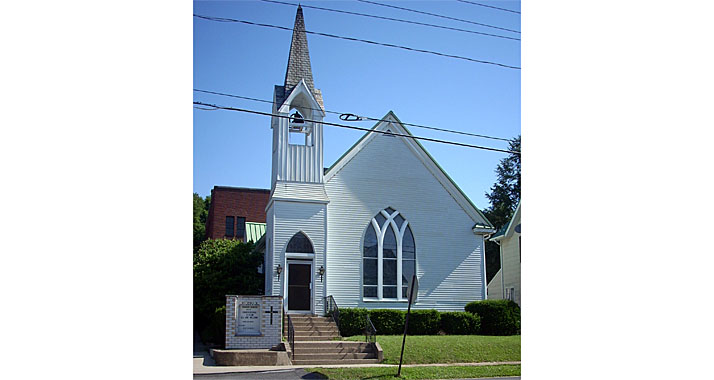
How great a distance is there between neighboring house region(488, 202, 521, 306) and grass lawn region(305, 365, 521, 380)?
5617 mm

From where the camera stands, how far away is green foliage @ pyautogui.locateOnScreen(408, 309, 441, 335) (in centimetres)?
1203

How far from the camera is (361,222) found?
12641 millimetres

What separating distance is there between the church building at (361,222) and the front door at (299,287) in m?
0.02

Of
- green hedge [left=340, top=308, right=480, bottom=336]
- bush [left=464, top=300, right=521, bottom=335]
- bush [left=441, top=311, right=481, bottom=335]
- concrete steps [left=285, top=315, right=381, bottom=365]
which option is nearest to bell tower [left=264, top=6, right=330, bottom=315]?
green hedge [left=340, top=308, right=480, bottom=336]

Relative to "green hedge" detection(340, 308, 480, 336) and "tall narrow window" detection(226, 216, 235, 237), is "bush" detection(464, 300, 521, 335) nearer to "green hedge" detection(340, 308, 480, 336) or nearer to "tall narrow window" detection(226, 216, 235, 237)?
"green hedge" detection(340, 308, 480, 336)

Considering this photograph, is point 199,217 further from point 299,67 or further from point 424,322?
point 424,322

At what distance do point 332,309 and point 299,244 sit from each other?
135cm

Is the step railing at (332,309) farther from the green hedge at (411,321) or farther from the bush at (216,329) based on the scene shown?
the bush at (216,329)

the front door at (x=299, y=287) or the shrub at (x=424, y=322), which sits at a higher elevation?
the front door at (x=299, y=287)

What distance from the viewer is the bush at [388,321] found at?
1180cm

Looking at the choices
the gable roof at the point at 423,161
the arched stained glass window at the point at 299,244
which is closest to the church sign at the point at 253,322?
the arched stained glass window at the point at 299,244

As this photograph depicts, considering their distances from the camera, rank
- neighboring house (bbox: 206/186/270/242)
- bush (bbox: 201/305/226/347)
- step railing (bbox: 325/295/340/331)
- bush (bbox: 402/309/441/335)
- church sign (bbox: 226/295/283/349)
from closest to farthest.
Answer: church sign (bbox: 226/295/283/349)
bush (bbox: 201/305/226/347)
step railing (bbox: 325/295/340/331)
bush (bbox: 402/309/441/335)
neighboring house (bbox: 206/186/270/242)

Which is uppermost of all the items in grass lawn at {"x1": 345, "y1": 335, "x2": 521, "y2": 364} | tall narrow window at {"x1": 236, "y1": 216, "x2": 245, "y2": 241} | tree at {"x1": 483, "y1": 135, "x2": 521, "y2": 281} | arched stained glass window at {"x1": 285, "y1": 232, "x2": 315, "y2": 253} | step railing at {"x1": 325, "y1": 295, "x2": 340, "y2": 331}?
tree at {"x1": 483, "y1": 135, "x2": 521, "y2": 281}
